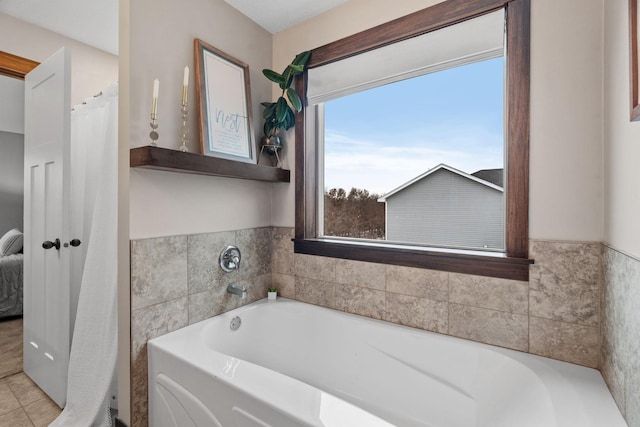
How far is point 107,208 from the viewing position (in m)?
1.71

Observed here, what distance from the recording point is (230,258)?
6.11 feet

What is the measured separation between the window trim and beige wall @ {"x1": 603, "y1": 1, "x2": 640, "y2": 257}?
0.26m

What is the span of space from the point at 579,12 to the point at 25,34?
321cm

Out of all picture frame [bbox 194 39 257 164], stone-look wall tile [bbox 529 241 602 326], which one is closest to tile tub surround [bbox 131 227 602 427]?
stone-look wall tile [bbox 529 241 602 326]

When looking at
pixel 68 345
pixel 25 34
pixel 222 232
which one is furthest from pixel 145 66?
pixel 68 345

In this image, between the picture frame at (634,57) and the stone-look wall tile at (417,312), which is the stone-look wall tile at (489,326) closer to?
the stone-look wall tile at (417,312)

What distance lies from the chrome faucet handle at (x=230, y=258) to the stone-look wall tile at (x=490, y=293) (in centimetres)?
119

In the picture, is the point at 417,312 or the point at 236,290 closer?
the point at 417,312

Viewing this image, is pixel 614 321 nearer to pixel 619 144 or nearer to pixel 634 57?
pixel 619 144

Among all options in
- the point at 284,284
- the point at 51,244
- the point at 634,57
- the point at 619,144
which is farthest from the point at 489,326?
the point at 51,244

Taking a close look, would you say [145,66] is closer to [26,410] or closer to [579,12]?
[579,12]

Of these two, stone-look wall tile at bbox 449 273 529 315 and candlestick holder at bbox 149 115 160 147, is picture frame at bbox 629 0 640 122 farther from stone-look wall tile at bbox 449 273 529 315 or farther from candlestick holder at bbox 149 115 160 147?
candlestick holder at bbox 149 115 160 147

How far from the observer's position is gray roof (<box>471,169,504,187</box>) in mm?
1548

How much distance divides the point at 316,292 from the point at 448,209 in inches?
36.7
